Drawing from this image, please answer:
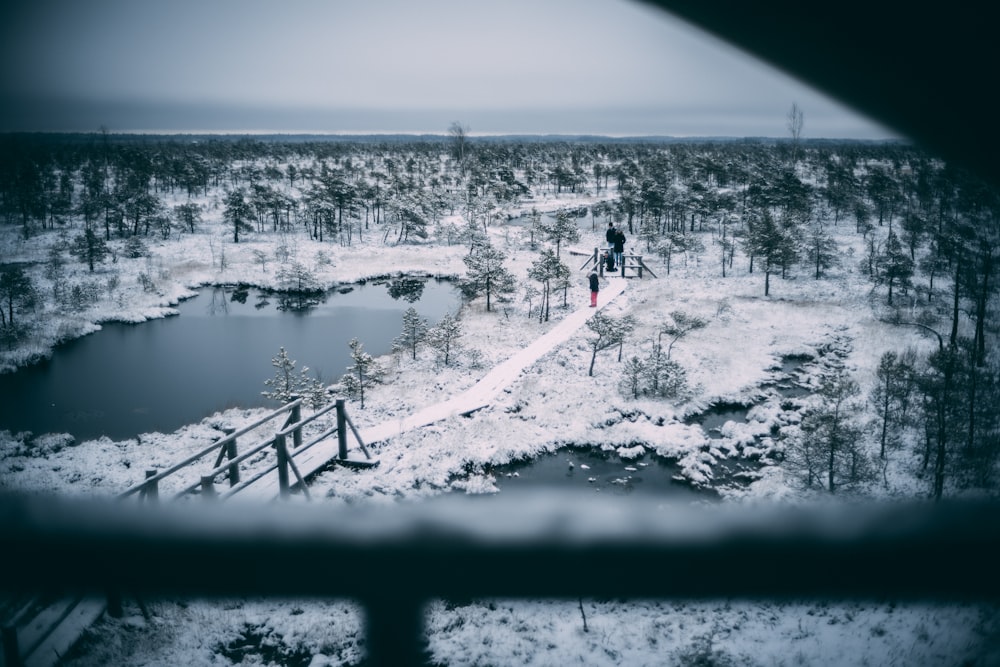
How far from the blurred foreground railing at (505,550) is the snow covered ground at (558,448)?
0.03m

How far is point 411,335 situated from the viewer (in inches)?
734

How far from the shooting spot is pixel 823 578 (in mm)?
566

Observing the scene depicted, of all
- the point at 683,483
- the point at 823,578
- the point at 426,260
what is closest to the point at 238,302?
the point at 426,260

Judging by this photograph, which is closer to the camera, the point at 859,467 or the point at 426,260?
the point at 859,467

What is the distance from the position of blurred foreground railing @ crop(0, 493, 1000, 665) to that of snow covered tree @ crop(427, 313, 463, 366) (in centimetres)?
1705

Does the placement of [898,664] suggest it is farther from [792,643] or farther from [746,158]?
[746,158]

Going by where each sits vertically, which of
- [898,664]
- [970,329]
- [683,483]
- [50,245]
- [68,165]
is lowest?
[683,483]

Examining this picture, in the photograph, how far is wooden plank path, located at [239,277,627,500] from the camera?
8.39 m

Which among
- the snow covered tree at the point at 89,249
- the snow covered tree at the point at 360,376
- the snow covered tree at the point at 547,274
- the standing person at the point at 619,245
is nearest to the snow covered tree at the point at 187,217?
the snow covered tree at the point at 89,249

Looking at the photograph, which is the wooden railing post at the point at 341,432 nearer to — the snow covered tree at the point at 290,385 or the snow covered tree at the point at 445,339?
the snow covered tree at the point at 290,385

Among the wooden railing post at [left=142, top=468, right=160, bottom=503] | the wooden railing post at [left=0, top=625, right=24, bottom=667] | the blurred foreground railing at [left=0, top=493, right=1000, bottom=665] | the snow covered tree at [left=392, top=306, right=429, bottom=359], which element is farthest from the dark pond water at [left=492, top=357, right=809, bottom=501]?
the blurred foreground railing at [left=0, top=493, right=1000, bottom=665]

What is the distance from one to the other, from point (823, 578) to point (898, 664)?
6.55m

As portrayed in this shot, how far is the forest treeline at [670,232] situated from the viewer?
457 inches

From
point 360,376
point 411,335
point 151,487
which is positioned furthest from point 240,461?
point 411,335
